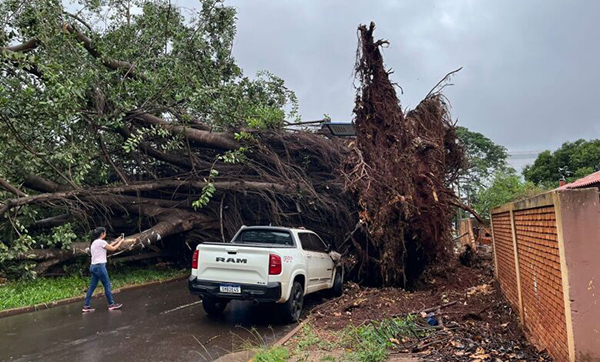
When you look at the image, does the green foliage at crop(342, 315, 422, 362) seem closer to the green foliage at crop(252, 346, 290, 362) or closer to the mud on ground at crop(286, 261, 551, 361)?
the mud on ground at crop(286, 261, 551, 361)

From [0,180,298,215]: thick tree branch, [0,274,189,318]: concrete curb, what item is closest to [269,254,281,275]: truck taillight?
[0,180,298,215]: thick tree branch

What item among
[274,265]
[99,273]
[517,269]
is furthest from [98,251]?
[517,269]

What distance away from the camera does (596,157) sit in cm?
3419

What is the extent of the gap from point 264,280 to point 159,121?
7473 millimetres

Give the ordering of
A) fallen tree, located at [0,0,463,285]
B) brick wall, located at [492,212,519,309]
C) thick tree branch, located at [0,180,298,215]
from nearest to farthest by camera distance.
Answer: brick wall, located at [492,212,519,309]
fallen tree, located at [0,0,463,285]
thick tree branch, located at [0,180,298,215]

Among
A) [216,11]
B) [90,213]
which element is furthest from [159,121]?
[216,11]

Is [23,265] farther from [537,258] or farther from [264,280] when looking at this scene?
[537,258]

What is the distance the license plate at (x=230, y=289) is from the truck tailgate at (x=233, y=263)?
0.31 feet

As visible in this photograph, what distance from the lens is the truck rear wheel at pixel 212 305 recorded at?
7.94 metres

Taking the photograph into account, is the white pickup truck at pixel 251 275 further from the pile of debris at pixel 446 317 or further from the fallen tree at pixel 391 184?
the fallen tree at pixel 391 184

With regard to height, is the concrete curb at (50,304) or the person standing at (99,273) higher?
the person standing at (99,273)

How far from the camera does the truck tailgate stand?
23.0ft

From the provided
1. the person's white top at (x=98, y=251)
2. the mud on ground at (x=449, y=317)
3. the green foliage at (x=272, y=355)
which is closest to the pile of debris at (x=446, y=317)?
the mud on ground at (x=449, y=317)

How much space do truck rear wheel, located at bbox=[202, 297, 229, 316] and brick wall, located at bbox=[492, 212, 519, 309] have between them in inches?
211
